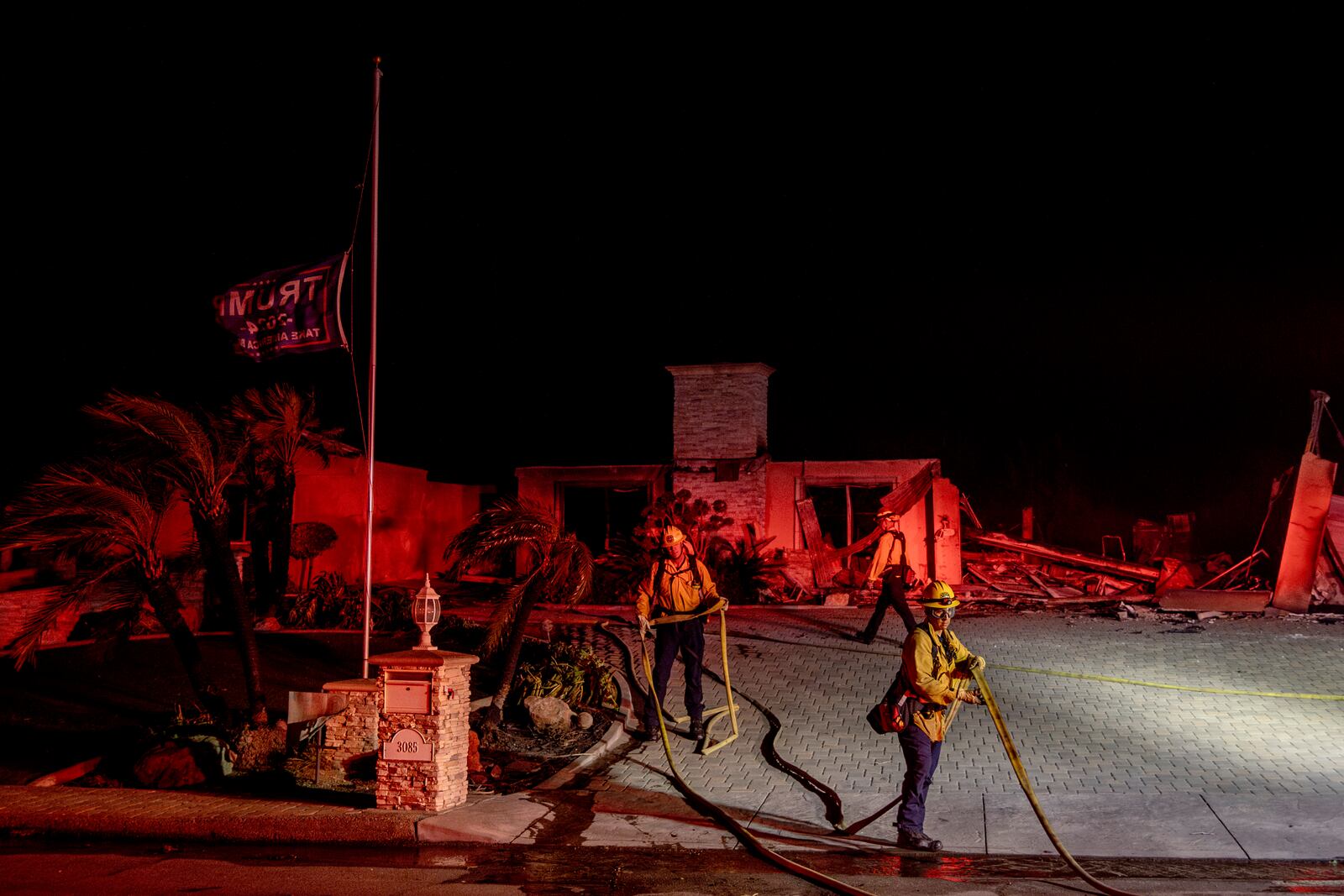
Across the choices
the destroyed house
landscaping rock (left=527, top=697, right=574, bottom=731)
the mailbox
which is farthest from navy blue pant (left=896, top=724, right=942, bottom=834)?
the destroyed house

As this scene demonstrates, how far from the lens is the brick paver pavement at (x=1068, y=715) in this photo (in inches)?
313

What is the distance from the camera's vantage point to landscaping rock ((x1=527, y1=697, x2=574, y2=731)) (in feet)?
31.5

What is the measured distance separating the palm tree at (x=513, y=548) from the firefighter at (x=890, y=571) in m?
4.17

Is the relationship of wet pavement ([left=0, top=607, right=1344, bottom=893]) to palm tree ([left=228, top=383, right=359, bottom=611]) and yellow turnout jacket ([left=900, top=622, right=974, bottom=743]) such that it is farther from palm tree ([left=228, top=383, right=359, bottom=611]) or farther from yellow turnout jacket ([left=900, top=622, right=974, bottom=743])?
palm tree ([left=228, top=383, right=359, bottom=611])

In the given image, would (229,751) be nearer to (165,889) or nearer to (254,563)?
Answer: (165,889)

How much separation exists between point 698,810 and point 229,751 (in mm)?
4192

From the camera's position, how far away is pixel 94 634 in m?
14.2

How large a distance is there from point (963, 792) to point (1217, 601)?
1039 centimetres

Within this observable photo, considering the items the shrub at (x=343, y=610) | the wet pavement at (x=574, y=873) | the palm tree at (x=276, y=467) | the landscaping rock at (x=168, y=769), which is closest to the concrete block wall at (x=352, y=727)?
the landscaping rock at (x=168, y=769)

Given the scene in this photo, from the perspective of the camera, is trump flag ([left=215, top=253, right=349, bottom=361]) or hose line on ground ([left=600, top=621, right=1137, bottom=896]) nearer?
hose line on ground ([left=600, top=621, right=1137, bottom=896])

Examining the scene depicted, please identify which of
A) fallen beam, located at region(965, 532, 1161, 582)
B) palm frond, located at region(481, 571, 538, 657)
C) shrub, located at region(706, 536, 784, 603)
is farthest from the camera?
shrub, located at region(706, 536, 784, 603)

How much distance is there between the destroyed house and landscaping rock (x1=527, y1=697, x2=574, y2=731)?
9.75 m

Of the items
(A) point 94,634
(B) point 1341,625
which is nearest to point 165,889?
(A) point 94,634

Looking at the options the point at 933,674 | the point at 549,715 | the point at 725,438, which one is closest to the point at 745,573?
the point at 725,438
